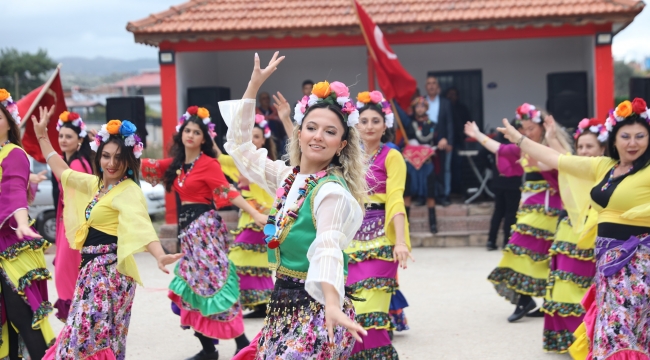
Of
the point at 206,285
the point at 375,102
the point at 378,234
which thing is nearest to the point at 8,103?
the point at 206,285

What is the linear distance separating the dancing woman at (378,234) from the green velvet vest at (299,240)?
6.38 feet

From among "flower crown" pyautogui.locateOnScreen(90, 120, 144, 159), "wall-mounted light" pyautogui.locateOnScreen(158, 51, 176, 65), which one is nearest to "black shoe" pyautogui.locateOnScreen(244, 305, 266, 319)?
"flower crown" pyautogui.locateOnScreen(90, 120, 144, 159)

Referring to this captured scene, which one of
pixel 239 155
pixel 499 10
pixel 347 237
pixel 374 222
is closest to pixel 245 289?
pixel 374 222

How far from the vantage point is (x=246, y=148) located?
13.2 feet

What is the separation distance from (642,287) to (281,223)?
2.52m

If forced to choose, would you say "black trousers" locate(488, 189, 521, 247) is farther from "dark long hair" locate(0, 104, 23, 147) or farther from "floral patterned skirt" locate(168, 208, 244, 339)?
"dark long hair" locate(0, 104, 23, 147)

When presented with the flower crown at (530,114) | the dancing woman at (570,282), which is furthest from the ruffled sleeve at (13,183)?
the flower crown at (530,114)

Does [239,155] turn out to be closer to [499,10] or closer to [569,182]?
[569,182]

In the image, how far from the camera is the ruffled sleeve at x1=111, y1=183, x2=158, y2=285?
4.76 metres

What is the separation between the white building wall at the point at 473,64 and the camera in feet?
51.1

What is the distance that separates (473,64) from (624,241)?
36.8 feet

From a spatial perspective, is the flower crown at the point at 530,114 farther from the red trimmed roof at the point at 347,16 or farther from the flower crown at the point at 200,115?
the red trimmed roof at the point at 347,16

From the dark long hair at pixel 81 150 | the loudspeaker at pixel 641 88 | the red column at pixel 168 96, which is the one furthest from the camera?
the red column at pixel 168 96

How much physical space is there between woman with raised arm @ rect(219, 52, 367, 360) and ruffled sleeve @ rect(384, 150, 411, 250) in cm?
184
